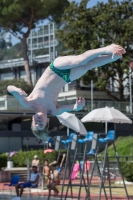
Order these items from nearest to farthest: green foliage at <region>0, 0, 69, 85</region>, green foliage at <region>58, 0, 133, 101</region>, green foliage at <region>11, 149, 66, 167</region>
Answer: green foliage at <region>11, 149, 66, 167</region> < green foliage at <region>58, 0, 133, 101</region> < green foliage at <region>0, 0, 69, 85</region>

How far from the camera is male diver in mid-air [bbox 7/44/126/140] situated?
852 centimetres

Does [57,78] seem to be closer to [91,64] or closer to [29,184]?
[91,64]

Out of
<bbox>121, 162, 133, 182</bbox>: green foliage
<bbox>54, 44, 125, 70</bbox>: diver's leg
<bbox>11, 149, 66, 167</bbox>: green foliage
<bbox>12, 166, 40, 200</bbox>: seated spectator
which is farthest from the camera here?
<bbox>11, 149, 66, 167</bbox>: green foliage

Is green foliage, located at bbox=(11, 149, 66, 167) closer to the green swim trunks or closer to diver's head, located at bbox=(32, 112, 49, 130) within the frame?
diver's head, located at bbox=(32, 112, 49, 130)

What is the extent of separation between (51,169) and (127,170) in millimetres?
4768

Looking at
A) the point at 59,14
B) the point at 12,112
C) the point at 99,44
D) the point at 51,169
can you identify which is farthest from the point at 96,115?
the point at 59,14

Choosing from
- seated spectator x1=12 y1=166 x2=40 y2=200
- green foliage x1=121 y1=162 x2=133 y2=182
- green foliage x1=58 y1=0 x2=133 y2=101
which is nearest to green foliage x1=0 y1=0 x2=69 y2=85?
green foliage x1=58 y1=0 x2=133 y2=101

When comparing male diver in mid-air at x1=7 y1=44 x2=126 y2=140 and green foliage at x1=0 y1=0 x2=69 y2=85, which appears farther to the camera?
green foliage at x1=0 y1=0 x2=69 y2=85

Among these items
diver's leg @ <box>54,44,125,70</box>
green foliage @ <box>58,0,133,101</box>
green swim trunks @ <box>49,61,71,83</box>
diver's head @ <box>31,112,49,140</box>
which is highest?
green foliage @ <box>58,0,133,101</box>

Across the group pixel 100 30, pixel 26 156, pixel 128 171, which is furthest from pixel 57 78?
pixel 100 30

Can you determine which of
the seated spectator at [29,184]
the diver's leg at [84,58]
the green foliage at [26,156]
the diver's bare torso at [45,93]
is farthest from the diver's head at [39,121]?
the green foliage at [26,156]

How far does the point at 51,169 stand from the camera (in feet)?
63.2

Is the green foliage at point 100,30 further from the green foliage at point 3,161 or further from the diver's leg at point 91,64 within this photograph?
the diver's leg at point 91,64

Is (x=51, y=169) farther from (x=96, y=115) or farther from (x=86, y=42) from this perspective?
(x=86, y=42)
